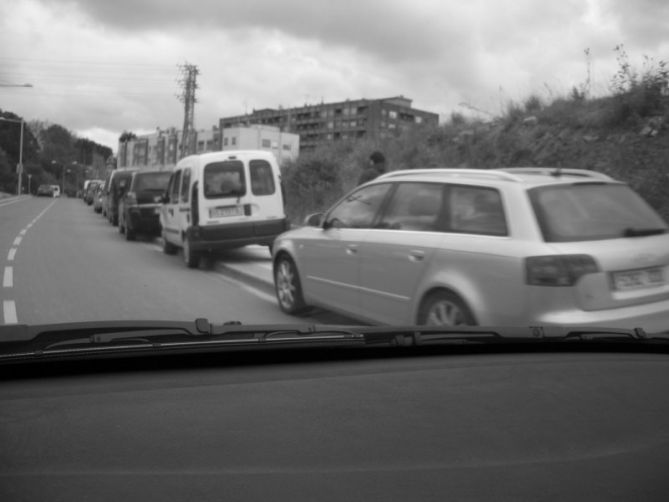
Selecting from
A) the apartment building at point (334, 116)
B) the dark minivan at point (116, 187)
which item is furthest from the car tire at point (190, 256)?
the apartment building at point (334, 116)

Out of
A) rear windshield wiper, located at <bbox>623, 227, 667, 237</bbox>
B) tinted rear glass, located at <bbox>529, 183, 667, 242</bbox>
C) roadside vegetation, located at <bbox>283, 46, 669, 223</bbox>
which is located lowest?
rear windshield wiper, located at <bbox>623, 227, 667, 237</bbox>

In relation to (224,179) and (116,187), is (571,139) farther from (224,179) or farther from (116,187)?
(116,187)

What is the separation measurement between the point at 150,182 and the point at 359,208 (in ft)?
45.4

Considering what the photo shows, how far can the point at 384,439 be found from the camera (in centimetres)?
216

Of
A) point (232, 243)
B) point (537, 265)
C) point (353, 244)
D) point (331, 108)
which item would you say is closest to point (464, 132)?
point (232, 243)

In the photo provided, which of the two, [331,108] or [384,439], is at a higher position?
[331,108]

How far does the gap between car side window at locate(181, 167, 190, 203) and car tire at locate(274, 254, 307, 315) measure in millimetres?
5292

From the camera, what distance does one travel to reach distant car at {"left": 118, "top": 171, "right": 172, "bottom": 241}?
19.0 metres

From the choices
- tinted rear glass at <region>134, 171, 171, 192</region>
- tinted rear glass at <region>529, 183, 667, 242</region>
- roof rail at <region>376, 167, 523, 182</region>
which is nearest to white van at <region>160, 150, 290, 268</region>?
tinted rear glass at <region>134, 171, 171, 192</region>

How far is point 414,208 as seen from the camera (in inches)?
248

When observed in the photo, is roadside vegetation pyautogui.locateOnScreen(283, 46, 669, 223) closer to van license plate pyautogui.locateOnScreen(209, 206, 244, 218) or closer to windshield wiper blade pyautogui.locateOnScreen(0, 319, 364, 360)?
van license plate pyautogui.locateOnScreen(209, 206, 244, 218)

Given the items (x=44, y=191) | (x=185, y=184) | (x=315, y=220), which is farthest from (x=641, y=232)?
(x=44, y=191)

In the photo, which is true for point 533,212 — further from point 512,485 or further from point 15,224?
point 15,224

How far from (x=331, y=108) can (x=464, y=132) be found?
135m
